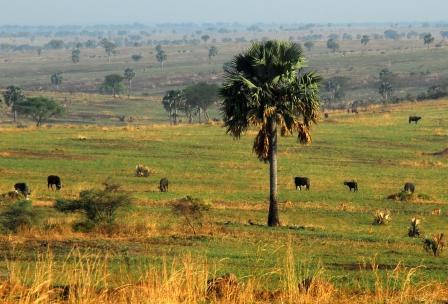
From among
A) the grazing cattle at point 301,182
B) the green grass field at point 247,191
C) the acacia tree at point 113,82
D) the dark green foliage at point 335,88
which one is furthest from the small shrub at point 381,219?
the acacia tree at point 113,82

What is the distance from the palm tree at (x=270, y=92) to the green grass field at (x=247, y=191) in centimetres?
451

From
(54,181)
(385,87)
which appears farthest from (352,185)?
(385,87)

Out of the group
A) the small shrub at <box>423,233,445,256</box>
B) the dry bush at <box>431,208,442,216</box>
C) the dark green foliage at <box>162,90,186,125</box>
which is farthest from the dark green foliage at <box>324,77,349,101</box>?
the small shrub at <box>423,233,445,256</box>

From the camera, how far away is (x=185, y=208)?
36.7 meters

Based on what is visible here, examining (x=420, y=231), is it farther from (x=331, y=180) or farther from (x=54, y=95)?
(x=54, y=95)

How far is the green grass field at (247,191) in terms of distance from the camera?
82.7 feet

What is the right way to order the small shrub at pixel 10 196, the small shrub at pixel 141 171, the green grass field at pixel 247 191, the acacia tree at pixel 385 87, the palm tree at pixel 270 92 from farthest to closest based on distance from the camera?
the acacia tree at pixel 385 87, the small shrub at pixel 141 171, the small shrub at pixel 10 196, the palm tree at pixel 270 92, the green grass field at pixel 247 191

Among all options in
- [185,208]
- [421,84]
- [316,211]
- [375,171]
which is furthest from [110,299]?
[421,84]

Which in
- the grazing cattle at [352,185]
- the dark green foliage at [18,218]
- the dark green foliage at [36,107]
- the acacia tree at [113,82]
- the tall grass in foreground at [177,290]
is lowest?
the grazing cattle at [352,185]

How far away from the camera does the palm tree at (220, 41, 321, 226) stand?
121 ft

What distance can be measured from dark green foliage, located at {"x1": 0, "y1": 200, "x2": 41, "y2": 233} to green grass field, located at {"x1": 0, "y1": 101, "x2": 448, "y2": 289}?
1.09 meters

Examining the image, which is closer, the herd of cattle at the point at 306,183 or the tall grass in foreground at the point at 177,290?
the tall grass in foreground at the point at 177,290

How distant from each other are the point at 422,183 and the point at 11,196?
27.8 metres

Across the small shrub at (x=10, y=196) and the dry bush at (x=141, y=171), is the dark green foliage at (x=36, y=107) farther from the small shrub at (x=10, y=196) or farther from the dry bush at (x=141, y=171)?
the small shrub at (x=10, y=196)
